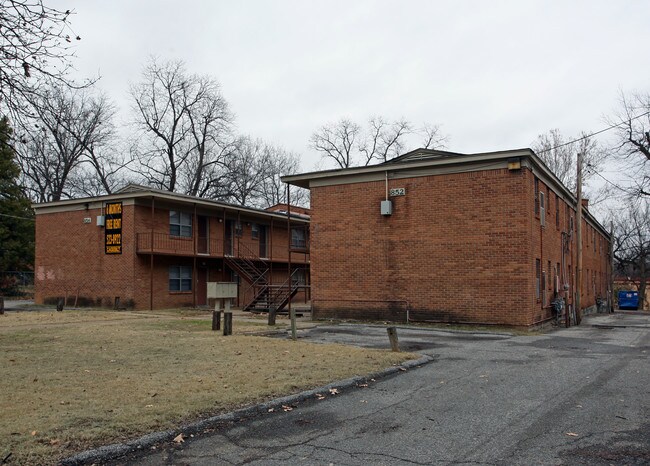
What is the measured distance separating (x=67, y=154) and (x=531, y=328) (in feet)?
129

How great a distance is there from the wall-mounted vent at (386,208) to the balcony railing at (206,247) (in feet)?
21.4

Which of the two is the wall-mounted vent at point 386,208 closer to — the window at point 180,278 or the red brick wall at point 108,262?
the red brick wall at point 108,262

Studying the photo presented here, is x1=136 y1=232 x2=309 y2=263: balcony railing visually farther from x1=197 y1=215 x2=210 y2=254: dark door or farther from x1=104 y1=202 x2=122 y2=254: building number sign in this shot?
x1=104 y1=202 x2=122 y2=254: building number sign

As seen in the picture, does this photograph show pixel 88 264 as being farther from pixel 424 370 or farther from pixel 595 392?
pixel 595 392

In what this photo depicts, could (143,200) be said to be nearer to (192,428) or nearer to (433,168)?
(433,168)

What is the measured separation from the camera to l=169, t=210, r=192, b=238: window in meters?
29.2

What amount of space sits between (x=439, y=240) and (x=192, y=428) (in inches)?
554

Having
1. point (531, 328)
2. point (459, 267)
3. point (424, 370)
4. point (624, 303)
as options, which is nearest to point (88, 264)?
point (459, 267)

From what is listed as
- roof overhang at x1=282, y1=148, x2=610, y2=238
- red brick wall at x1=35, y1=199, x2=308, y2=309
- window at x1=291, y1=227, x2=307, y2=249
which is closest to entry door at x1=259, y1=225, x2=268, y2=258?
window at x1=291, y1=227, x2=307, y2=249

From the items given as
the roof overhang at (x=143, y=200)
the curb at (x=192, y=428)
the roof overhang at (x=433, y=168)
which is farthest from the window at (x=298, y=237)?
the curb at (x=192, y=428)

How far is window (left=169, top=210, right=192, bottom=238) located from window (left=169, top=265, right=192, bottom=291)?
174cm

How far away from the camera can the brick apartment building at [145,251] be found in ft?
88.7

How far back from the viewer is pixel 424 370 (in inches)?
403

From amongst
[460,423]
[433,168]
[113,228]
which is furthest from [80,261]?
[460,423]
